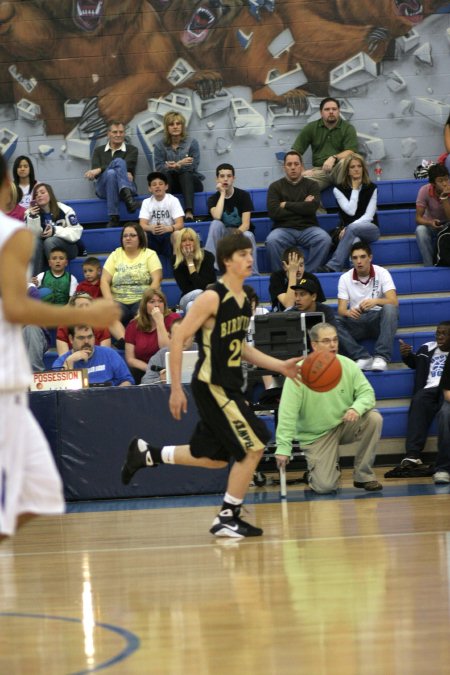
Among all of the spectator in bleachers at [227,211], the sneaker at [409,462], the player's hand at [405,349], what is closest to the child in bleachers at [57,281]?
the spectator in bleachers at [227,211]

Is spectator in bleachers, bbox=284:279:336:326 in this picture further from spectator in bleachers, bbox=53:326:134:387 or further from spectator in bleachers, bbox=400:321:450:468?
spectator in bleachers, bbox=53:326:134:387

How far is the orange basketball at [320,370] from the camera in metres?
7.62

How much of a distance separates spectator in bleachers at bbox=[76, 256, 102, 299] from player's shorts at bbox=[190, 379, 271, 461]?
17.1 ft

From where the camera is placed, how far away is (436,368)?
10250 mm

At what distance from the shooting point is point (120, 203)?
1371 centimetres

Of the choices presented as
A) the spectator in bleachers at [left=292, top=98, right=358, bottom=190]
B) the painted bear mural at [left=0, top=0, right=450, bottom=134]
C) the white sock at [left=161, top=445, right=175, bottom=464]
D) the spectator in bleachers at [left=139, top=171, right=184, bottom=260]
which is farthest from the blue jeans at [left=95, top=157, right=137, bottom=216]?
the white sock at [left=161, top=445, right=175, bottom=464]

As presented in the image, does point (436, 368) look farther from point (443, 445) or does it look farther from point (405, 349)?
point (443, 445)

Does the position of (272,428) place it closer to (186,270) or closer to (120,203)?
(186,270)

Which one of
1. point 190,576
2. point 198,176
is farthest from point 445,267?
point 190,576

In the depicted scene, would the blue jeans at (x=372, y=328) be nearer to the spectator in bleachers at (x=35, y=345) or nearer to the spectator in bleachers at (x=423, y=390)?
the spectator in bleachers at (x=423, y=390)

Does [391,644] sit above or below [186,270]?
below

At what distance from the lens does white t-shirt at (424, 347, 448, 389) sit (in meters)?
10.2

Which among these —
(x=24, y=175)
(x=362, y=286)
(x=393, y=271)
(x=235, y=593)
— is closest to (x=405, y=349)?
(x=362, y=286)

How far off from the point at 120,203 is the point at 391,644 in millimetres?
10347
